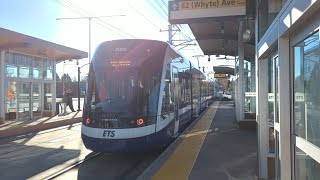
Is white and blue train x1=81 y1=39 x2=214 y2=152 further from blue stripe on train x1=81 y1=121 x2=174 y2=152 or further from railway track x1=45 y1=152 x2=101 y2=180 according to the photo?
railway track x1=45 y1=152 x2=101 y2=180

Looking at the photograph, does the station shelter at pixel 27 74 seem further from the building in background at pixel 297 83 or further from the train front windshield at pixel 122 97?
the building in background at pixel 297 83

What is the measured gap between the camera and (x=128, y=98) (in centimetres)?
1001

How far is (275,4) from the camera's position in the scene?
5809 mm

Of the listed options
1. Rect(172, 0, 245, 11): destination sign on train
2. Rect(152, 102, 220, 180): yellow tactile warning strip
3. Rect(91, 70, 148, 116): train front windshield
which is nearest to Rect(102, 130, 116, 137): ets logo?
Rect(91, 70, 148, 116): train front windshield

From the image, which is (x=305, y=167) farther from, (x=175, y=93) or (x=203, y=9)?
(x=175, y=93)

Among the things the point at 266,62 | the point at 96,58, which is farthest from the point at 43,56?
the point at 266,62

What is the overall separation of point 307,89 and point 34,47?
18.4m

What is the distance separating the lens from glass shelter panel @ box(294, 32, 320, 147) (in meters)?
3.36

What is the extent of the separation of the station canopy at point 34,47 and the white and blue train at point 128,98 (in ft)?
26.3

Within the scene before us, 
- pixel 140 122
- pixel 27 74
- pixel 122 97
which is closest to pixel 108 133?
pixel 140 122

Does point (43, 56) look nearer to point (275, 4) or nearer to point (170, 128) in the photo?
point (170, 128)

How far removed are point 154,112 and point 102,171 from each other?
2013 mm

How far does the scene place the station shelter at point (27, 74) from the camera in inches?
762

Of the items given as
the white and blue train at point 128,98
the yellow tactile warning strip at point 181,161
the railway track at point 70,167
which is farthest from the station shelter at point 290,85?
the railway track at point 70,167
